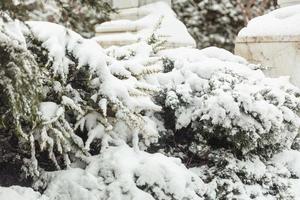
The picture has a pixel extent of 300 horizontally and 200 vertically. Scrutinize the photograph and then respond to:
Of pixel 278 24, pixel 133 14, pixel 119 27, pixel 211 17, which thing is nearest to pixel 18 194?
pixel 278 24

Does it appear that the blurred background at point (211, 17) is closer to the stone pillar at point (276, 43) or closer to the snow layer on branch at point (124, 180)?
the stone pillar at point (276, 43)

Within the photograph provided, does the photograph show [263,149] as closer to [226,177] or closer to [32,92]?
[226,177]

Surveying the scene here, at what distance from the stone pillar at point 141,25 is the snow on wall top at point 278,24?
152 cm

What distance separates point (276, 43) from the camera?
4.73 meters

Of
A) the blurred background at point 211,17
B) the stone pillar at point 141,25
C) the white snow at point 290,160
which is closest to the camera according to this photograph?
the white snow at point 290,160

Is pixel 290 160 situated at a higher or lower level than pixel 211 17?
higher

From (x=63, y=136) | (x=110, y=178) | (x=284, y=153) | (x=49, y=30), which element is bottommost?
(x=284, y=153)

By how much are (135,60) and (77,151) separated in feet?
2.89

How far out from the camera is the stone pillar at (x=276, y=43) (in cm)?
464

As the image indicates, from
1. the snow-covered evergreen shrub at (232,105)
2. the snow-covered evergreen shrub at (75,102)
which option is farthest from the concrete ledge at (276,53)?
the snow-covered evergreen shrub at (75,102)

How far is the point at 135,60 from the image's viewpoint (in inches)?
140

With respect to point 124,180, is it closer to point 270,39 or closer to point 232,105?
point 232,105

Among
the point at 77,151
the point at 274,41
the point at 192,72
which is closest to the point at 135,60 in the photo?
the point at 192,72

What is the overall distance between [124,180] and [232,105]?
1.02 m
